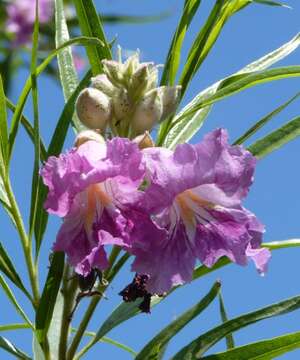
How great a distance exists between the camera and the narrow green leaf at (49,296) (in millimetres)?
1354

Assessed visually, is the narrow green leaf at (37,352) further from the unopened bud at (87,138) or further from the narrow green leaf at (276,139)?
the narrow green leaf at (276,139)

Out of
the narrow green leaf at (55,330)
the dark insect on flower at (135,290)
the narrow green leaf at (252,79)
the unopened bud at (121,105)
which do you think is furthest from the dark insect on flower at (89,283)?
the narrow green leaf at (252,79)

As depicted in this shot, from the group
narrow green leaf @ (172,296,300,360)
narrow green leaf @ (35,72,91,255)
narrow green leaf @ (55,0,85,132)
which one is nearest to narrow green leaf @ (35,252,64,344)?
narrow green leaf @ (35,72,91,255)

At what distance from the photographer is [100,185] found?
1.25 meters

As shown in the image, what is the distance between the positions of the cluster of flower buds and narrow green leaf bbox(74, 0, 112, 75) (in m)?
0.12

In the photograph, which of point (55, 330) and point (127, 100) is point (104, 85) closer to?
point (127, 100)

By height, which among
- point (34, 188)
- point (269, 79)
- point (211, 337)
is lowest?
point (211, 337)

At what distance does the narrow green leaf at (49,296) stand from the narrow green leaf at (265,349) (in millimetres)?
269

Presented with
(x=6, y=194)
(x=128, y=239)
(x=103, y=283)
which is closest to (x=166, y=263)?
(x=128, y=239)

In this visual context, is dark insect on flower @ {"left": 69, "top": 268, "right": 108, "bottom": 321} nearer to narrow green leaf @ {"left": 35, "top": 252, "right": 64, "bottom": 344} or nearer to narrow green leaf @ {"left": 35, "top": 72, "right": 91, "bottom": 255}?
narrow green leaf @ {"left": 35, "top": 252, "right": 64, "bottom": 344}

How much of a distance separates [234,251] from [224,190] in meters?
0.09

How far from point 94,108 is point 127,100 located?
0.25ft

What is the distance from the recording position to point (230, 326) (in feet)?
4.81

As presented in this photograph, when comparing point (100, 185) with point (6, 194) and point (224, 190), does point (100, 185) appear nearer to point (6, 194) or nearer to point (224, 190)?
point (224, 190)
